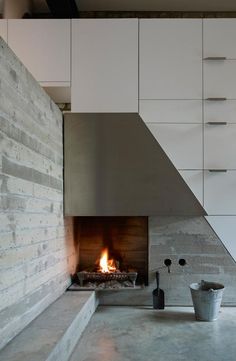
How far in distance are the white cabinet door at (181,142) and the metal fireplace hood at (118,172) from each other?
50 millimetres

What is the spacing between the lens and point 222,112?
3.07 meters

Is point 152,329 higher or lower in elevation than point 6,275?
lower

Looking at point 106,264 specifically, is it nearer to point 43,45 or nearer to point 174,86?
point 174,86

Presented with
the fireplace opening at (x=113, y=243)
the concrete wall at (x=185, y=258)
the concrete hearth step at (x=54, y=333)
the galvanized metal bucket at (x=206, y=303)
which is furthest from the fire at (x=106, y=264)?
the galvanized metal bucket at (x=206, y=303)

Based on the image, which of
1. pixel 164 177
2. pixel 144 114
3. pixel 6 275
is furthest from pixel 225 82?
pixel 6 275

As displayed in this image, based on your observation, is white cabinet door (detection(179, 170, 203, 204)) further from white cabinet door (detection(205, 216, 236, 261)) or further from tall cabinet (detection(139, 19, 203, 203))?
white cabinet door (detection(205, 216, 236, 261))

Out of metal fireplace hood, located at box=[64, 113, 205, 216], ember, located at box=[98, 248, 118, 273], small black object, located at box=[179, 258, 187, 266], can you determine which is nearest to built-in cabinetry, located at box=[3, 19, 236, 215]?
metal fireplace hood, located at box=[64, 113, 205, 216]

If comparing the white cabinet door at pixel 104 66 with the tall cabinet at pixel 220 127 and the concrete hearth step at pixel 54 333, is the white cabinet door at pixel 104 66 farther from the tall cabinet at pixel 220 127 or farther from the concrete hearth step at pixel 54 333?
the concrete hearth step at pixel 54 333

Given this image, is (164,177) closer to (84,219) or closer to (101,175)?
(101,175)

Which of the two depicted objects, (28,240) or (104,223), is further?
(104,223)

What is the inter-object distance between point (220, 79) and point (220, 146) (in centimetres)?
52

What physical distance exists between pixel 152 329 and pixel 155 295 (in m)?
0.55

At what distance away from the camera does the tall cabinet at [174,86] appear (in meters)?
3.06

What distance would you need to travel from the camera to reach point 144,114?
3.07 meters
